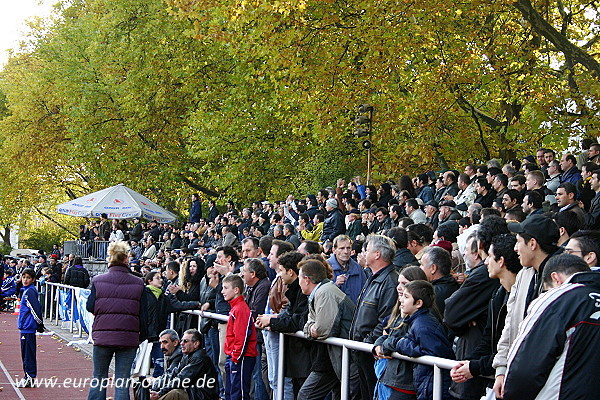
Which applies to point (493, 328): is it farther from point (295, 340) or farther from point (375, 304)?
point (295, 340)

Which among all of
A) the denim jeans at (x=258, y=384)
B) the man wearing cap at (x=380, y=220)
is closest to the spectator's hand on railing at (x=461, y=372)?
the denim jeans at (x=258, y=384)

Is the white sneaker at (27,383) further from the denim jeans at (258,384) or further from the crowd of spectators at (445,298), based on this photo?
the denim jeans at (258,384)

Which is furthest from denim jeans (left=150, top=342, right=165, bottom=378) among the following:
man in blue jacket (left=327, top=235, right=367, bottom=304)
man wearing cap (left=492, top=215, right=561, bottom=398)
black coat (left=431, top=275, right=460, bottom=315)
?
man wearing cap (left=492, top=215, right=561, bottom=398)

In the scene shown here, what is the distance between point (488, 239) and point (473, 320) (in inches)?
26.2

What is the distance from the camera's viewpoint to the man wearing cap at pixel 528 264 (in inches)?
205

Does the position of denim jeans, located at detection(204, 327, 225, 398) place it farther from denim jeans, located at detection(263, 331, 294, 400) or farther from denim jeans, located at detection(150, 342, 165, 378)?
denim jeans, located at detection(263, 331, 294, 400)

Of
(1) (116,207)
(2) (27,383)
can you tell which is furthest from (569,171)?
(1) (116,207)

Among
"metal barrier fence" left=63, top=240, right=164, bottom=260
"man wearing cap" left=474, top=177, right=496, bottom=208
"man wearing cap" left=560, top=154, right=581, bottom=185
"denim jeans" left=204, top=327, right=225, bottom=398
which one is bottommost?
"denim jeans" left=204, top=327, right=225, bottom=398

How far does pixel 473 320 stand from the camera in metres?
6.04

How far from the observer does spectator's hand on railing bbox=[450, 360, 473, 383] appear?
5441mm

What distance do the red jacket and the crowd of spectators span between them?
0.18 meters

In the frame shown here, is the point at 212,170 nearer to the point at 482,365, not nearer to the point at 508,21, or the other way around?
the point at 508,21

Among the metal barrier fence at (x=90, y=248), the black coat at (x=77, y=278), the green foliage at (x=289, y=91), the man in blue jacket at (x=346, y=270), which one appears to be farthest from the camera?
the metal barrier fence at (x=90, y=248)

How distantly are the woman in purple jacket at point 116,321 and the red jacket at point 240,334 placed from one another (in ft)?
3.32
